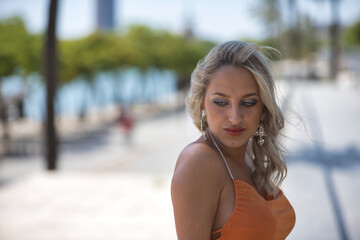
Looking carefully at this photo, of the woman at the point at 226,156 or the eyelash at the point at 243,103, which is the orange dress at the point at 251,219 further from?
the eyelash at the point at 243,103

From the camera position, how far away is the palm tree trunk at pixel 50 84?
974 cm

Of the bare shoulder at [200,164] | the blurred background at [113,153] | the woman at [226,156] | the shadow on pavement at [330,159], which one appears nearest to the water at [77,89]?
the blurred background at [113,153]

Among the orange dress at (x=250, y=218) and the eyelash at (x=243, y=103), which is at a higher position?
the eyelash at (x=243, y=103)

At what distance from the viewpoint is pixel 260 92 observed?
5.34 feet

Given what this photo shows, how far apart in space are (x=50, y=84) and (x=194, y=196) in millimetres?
9129

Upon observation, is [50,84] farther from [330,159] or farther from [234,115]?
[234,115]

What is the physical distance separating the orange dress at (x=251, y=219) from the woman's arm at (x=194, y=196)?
0.09m

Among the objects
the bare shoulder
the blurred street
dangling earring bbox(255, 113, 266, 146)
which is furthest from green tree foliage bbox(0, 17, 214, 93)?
the bare shoulder

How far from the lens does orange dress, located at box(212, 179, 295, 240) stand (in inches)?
60.0

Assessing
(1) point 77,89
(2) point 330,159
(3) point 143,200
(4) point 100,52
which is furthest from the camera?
(1) point 77,89

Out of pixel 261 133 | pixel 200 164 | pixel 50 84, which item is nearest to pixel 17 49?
pixel 50 84

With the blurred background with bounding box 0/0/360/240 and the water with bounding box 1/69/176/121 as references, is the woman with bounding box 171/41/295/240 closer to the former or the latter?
the blurred background with bounding box 0/0/360/240

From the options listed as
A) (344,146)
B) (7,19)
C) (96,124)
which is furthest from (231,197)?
(96,124)

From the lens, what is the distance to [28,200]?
657 cm
